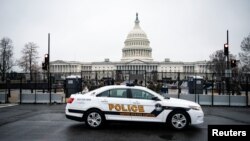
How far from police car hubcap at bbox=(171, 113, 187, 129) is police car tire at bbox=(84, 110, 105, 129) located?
267cm

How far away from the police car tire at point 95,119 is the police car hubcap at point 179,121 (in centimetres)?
267

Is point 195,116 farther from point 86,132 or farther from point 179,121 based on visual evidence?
point 86,132

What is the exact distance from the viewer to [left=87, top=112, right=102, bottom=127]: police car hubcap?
8992 mm

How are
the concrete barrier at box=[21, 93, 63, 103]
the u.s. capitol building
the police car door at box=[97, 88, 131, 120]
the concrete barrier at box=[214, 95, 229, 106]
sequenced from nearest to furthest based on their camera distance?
1. the police car door at box=[97, 88, 131, 120]
2. the concrete barrier at box=[214, 95, 229, 106]
3. the concrete barrier at box=[21, 93, 63, 103]
4. the u.s. capitol building

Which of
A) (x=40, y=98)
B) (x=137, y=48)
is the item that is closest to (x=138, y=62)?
(x=137, y=48)

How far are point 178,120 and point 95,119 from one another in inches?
123

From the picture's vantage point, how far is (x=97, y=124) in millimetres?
8992

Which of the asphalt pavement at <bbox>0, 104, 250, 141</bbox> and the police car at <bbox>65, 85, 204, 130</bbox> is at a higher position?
the police car at <bbox>65, 85, 204, 130</bbox>

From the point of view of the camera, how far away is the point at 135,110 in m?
8.96

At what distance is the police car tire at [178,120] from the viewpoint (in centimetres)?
888

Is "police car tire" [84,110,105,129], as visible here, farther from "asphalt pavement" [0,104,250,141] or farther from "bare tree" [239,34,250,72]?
"bare tree" [239,34,250,72]

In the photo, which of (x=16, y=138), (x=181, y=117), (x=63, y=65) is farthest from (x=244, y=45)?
(x=63, y=65)

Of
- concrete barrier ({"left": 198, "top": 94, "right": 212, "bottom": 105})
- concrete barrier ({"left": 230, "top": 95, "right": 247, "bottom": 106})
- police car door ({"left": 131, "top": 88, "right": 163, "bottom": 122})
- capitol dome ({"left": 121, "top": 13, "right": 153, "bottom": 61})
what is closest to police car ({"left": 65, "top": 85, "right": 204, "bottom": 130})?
police car door ({"left": 131, "top": 88, "right": 163, "bottom": 122})

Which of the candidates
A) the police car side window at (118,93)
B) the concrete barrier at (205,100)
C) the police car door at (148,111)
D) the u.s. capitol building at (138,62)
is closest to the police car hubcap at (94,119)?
the police car side window at (118,93)
